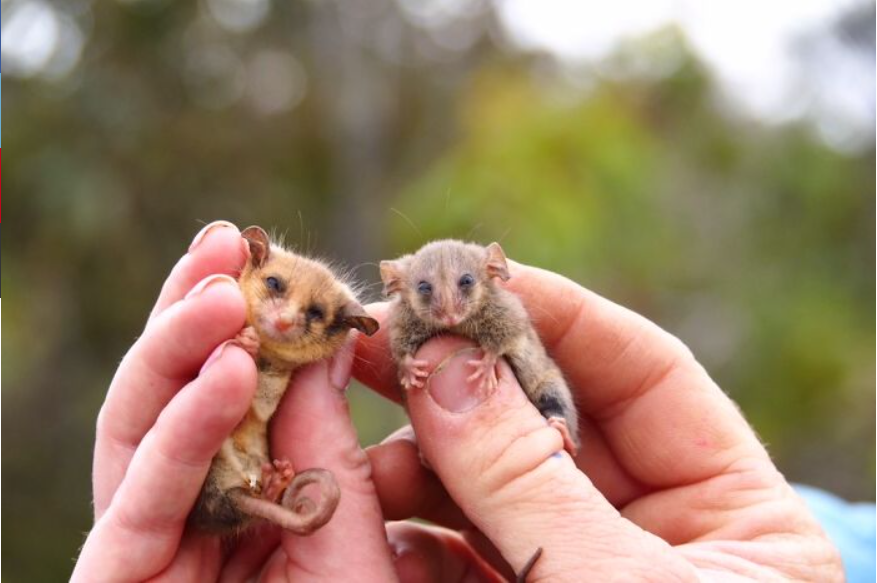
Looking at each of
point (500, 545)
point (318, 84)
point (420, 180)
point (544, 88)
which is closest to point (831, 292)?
point (544, 88)

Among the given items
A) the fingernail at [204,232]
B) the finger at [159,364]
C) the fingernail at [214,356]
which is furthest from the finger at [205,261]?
the fingernail at [214,356]

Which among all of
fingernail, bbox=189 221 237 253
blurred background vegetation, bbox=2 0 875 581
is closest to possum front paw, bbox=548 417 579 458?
fingernail, bbox=189 221 237 253

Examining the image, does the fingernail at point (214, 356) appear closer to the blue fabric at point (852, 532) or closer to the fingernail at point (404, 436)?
the fingernail at point (404, 436)

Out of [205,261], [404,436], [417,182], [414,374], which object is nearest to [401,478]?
[404,436]

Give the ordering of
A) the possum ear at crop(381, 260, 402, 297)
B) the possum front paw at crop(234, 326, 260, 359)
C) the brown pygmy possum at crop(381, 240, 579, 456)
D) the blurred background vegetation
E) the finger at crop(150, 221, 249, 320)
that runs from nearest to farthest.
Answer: the possum front paw at crop(234, 326, 260, 359) → the finger at crop(150, 221, 249, 320) → the brown pygmy possum at crop(381, 240, 579, 456) → the possum ear at crop(381, 260, 402, 297) → the blurred background vegetation

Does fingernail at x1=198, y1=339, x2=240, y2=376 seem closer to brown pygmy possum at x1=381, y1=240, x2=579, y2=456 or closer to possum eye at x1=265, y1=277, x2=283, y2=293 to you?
possum eye at x1=265, y1=277, x2=283, y2=293

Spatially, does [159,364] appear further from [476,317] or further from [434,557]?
[434,557]

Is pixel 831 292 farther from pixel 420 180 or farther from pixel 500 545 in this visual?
pixel 500 545
